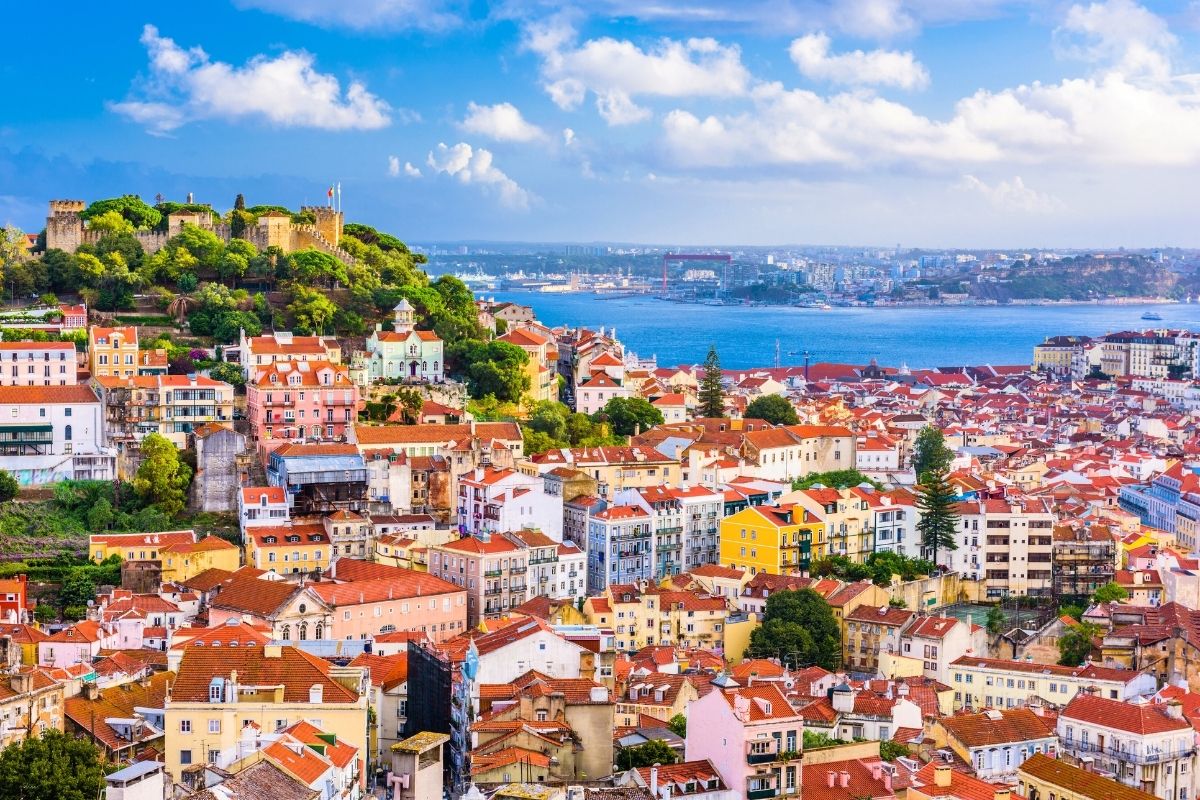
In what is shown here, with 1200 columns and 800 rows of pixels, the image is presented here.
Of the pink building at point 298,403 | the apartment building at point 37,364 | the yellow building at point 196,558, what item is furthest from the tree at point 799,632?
the apartment building at point 37,364

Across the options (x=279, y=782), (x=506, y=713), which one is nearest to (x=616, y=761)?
(x=506, y=713)

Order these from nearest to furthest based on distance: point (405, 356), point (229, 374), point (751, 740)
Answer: point (751, 740)
point (229, 374)
point (405, 356)

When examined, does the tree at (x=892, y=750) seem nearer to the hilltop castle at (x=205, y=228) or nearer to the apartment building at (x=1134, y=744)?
the apartment building at (x=1134, y=744)

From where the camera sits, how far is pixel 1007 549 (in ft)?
112

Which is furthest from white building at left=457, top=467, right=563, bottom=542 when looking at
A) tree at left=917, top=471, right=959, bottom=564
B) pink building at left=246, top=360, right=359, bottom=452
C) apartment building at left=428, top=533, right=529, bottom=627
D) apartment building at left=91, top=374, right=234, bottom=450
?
tree at left=917, top=471, right=959, bottom=564

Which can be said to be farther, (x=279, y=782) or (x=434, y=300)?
(x=434, y=300)

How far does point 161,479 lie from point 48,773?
1624 cm

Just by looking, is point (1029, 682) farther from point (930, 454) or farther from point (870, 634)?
point (930, 454)

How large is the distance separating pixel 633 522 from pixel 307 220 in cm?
1981

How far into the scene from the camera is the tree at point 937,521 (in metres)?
34.0

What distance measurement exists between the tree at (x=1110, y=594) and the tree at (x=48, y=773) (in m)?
20.0

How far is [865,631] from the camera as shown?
28.5 m

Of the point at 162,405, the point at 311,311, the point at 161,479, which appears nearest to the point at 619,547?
the point at 161,479

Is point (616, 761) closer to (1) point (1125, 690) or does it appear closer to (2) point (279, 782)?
(2) point (279, 782)
